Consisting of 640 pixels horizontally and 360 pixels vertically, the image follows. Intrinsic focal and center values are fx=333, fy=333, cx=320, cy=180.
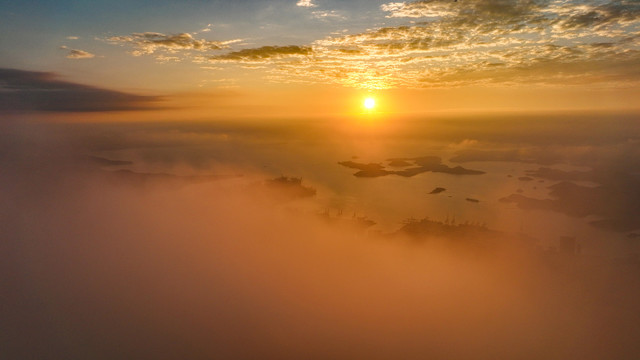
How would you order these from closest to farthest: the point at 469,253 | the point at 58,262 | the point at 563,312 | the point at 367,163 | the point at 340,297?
the point at 563,312
the point at 469,253
the point at 340,297
the point at 58,262
the point at 367,163

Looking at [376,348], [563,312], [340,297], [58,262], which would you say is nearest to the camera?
[563,312]

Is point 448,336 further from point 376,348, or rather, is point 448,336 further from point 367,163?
point 367,163

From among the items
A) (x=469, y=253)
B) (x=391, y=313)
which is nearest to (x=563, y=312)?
(x=469, y=253)

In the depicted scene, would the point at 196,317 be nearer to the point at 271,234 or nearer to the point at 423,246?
the point at 271,234

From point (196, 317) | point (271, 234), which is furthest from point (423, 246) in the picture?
point (196, 317)

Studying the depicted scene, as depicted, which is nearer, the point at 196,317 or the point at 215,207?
the point at 196,317

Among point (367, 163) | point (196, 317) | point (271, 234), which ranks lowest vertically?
point (196, 317)

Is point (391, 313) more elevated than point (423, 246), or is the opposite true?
point (423, 246)

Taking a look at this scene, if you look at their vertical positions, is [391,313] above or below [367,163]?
below

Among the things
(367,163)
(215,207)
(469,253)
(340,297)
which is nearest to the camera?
(469,253)
